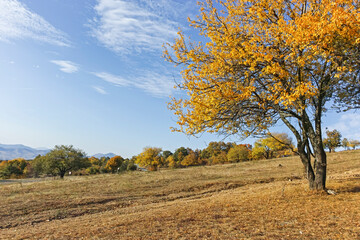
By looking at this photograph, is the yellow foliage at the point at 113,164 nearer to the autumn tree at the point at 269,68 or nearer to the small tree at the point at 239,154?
the small tree at the point at 239,154

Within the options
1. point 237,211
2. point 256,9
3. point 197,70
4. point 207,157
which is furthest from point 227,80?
point 207,157

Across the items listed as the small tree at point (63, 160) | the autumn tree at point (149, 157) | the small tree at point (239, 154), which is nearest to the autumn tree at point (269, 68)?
the small tree at point (63, 160)

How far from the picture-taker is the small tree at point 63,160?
154ft

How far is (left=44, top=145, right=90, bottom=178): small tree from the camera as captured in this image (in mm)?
46969

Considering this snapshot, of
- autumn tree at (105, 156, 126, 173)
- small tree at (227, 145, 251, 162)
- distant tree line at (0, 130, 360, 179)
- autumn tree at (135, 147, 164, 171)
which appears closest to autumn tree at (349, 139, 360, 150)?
distant tree line at (0, 130, 360, 179)

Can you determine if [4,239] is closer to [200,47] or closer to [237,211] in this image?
[237,211]

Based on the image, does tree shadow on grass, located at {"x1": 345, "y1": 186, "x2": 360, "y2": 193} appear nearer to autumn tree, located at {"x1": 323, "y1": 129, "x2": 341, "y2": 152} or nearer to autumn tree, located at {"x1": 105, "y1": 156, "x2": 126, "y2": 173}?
autumn tree, located at {"x1": 323, "y1": 129, "x2": 341, "y2": 152}

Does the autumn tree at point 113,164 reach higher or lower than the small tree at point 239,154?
lower

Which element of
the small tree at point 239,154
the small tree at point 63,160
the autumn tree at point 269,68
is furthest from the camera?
the small tree at point 239,154

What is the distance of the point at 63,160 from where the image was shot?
155ft

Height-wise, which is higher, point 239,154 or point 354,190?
point 239,154

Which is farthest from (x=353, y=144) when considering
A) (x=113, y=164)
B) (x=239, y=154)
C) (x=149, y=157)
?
(x=113, y=164)

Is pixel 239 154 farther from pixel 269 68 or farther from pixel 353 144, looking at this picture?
pixel 269 68

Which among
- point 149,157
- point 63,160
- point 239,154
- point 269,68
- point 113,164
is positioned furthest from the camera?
point 113,164
